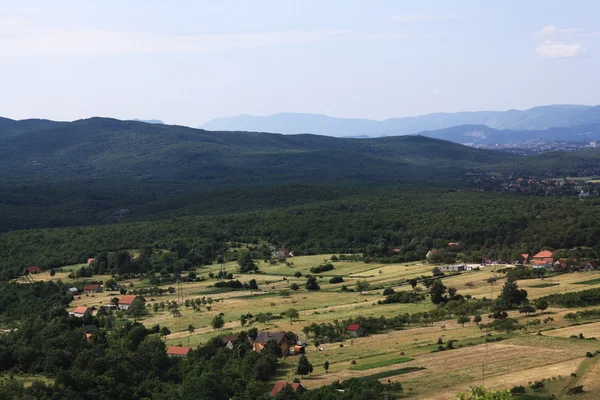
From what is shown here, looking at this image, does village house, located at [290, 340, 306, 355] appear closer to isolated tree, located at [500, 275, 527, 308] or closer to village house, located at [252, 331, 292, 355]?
village house, located at [252, 331, 292, 355]

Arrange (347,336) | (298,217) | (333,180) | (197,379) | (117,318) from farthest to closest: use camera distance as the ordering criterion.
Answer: (333,180), (298,217), (117,318), (347,336), (197,379)

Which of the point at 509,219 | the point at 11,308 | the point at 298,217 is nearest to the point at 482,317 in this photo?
the point at 11,308

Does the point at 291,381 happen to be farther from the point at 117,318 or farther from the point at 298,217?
the point at 298,217

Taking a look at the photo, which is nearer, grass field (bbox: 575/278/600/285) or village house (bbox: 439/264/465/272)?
grass field (bbox: 575/278/600/285)

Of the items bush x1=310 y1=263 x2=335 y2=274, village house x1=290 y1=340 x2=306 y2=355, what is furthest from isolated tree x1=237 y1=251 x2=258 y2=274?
village house x1=290 y1=340 x2=306 y2=355

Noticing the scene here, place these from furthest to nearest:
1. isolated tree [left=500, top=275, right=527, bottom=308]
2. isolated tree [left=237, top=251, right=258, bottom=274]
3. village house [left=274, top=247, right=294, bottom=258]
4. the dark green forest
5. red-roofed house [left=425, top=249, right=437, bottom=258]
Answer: village house [left=274, top=247, right=294, bottom=258] < isolated tree [left=237, top=251, right=258, bottom=274] < red-roofed house [left=425, top=249, right=437, bottom=258] < isolated tree [left=500, top=275, right=527, bottom=308] < the dark green forest
